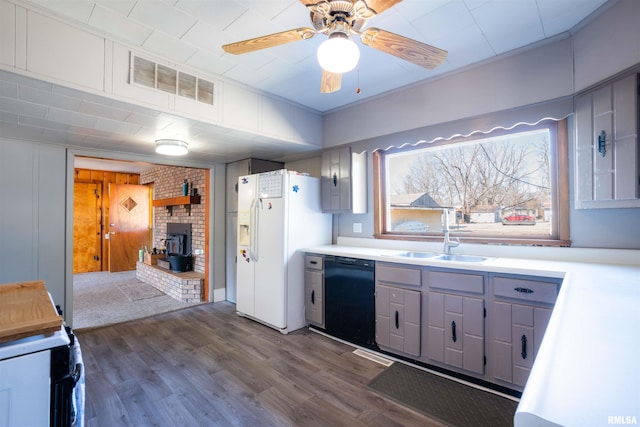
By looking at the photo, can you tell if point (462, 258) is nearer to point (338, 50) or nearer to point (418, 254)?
point (418, 254)

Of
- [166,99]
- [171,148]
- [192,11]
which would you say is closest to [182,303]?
[171,148]

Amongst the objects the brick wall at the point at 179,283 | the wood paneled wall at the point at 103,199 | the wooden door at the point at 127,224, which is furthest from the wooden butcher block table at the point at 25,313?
the wood paneled wall at the point at 103,199

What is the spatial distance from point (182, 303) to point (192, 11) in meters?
3.93

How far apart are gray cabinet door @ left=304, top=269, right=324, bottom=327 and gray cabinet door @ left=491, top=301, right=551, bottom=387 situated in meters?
1.71

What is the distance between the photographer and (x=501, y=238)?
2.65 meters

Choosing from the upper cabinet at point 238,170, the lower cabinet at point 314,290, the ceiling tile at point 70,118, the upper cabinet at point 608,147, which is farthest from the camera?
the upper cabinet at point 238,170

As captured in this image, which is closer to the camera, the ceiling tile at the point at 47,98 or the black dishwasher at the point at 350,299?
the ceiling tile at the point at 47,98

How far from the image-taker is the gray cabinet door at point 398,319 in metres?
2.53

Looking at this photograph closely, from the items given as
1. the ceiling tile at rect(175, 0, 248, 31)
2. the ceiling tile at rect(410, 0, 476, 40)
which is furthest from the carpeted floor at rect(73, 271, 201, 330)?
the ceiling tile at rect(410, 0, 476, 40)

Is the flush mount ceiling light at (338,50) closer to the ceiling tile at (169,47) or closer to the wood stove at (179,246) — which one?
the ceiling tile at (169,47)

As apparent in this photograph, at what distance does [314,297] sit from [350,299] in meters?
0.54

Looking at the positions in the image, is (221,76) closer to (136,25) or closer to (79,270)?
(136,25)

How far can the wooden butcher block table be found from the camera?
0.96 metres

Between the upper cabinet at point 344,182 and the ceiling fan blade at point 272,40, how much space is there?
192 cm
